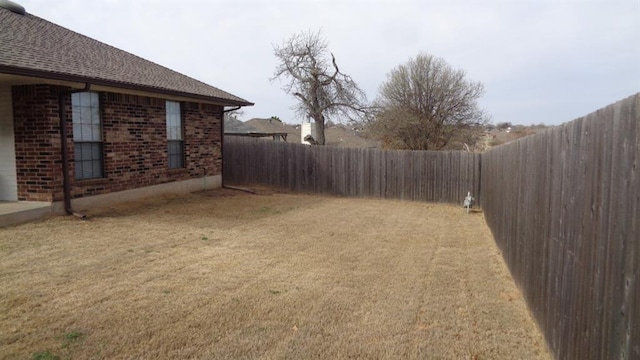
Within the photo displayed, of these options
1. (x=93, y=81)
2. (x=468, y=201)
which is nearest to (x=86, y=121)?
(x=93, y=81)

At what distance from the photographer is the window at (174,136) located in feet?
41.3

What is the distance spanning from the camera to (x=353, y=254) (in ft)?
23.8

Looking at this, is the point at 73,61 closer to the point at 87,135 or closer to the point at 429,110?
Answer: the point at 87,135

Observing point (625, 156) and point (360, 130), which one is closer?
point (625, 156)

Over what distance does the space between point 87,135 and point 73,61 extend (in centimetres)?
157

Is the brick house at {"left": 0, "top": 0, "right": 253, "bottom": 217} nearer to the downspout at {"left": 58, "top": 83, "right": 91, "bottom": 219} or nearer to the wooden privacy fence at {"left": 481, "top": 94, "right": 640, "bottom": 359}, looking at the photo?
the downspout at {"left": 58, "top": 83, "right": 91, "bottom": 219}

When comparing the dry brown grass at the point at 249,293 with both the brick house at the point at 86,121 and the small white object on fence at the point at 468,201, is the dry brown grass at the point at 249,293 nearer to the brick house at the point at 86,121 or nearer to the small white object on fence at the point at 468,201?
the brick house at the point at 86,121

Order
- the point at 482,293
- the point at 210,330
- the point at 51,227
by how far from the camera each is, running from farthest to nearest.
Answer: the point at 51,227, the point at 482,293, the point at 210,330

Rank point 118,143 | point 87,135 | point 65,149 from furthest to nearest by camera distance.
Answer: point 118,143 < point 87,135 < point 65,149

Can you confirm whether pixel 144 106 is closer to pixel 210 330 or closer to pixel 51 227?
pixel 51 227

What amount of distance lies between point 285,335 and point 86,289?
2393mm

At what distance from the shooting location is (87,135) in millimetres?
9805

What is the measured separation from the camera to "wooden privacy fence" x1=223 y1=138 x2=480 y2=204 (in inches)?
583

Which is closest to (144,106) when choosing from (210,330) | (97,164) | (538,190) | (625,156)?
(97,164)
